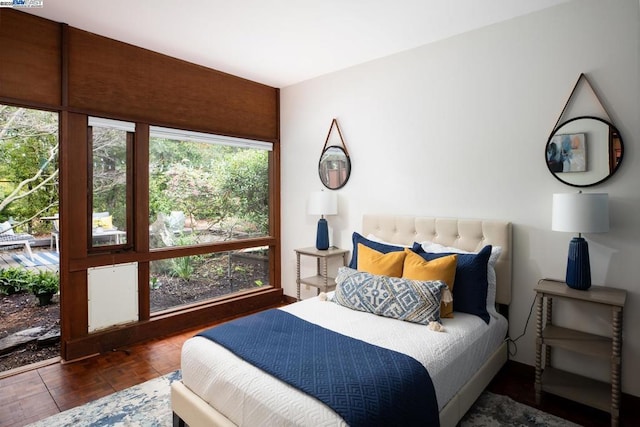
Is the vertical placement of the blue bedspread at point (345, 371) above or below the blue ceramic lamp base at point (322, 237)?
below

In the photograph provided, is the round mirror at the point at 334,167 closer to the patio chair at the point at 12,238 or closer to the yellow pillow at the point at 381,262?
the yellow pillow at the point at 381,262

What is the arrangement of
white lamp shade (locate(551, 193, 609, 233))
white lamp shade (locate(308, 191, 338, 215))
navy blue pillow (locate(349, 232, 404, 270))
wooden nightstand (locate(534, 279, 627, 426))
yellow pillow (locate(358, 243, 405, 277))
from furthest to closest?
1. white lamp shade (locate(308, 191, 338, 215))
2. navy blue pillow (locate(349, 232, 404, 270))
3. yellow pillow (locate(358, 243, 405, 277))
4. white lamp shade (locate(551, 193, 609, 233))
5. wooden nightstand (locate(534, 279, 627, 426))

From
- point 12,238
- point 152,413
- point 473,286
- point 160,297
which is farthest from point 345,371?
point 12,238

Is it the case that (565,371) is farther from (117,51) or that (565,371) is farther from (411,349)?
(117,51)

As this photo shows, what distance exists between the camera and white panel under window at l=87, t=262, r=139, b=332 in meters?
3.09

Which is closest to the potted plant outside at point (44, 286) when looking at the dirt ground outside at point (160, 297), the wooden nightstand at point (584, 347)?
the dirt ground outside at point (160, 297)

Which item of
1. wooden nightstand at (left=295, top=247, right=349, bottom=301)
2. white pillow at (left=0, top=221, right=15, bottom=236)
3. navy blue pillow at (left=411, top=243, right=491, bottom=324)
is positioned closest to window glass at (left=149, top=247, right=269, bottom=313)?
wooden nightstand at (left=295, top=247, right=349, bottom=301)

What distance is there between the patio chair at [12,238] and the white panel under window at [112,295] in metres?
0.83

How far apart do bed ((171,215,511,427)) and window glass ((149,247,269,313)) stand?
167 cm

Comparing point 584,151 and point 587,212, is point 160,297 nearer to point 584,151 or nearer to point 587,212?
point 587,212

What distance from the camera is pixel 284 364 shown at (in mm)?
1731

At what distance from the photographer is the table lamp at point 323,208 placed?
12.5 ft

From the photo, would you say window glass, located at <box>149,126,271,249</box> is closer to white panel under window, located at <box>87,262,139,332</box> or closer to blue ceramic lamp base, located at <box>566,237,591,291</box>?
white panel under window, located at <box>87,262,139,332</box>

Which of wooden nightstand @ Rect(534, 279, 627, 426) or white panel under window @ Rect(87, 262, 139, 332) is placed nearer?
wooden nightstand @ Rect(534, 279, 627, 426)
